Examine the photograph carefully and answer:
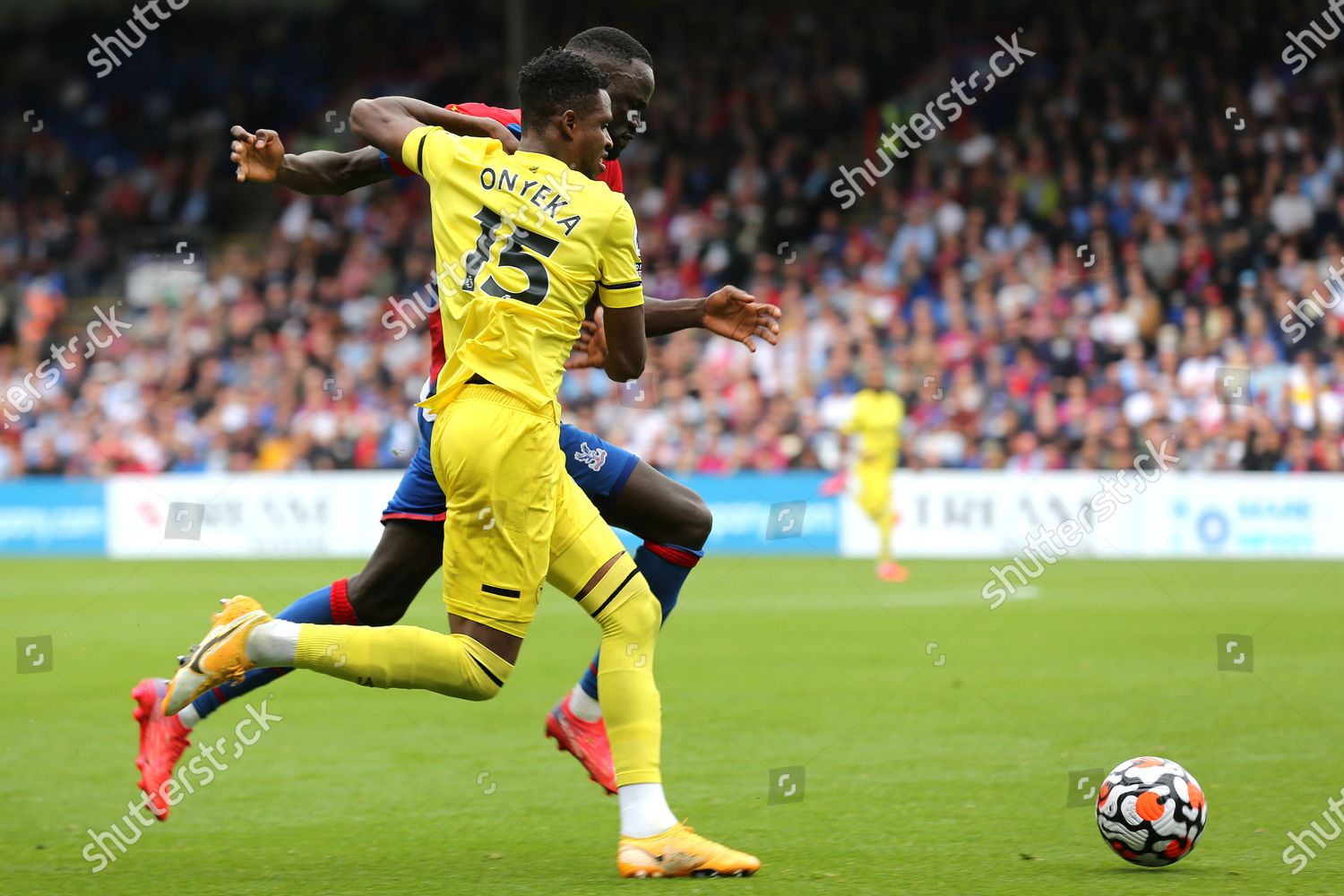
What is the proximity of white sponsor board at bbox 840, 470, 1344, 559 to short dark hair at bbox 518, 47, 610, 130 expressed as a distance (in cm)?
1417

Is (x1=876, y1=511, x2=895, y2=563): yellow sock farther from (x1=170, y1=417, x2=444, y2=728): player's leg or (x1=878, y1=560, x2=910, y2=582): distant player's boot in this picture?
(x1=170, y1=417, x2=444, y2=728): player's leg

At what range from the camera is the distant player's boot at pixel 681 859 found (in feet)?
14.7

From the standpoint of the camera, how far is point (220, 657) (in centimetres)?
434

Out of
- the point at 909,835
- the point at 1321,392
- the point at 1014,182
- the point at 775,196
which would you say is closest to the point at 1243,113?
the point at 1014,182

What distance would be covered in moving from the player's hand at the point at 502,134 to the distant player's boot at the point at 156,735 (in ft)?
6.33

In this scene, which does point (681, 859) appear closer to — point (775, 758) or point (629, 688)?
point (629, 688)

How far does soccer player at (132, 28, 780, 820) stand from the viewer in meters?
5.05

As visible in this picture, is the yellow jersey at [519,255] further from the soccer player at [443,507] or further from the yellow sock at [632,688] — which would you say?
the yellow sock at [632,688]

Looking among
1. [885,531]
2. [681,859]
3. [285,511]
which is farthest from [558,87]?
[285,511]

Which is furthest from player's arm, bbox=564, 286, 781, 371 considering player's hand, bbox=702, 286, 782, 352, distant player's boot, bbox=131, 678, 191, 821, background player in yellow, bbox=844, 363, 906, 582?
background player in yellow, bbox=844, 363, 906, 582

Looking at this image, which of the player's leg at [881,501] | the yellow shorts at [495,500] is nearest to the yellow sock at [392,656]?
the yellow shorts at [495,500]

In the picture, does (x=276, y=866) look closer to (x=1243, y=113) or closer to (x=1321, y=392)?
(x=1321, y=392)

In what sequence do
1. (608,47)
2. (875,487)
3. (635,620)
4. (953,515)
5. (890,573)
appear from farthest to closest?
(953,515) → (875,487) → (890,573) → (608,47) → (635,620)

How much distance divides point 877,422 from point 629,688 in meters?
12.4
